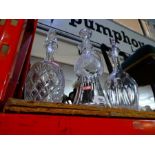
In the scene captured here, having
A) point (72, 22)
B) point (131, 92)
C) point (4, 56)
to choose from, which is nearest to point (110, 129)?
point (4, 56)

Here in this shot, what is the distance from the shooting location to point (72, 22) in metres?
1.12

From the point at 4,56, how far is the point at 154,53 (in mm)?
574

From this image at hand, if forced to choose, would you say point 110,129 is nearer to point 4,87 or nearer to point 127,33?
point 4,87

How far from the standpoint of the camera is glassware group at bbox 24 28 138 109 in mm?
488

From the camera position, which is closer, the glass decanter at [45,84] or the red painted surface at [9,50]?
the red painted surface at [9,50]

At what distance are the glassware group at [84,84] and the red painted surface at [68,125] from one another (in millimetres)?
177

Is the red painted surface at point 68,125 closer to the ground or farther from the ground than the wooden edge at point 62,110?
closer to the ground

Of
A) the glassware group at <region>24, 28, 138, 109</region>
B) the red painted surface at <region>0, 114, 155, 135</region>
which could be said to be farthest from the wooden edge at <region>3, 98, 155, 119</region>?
the glassware group at <region>24, 28, 138, 109</region>

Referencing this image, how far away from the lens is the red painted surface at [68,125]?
222 mm

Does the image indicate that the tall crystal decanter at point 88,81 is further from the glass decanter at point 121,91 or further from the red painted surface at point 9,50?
the red painted surface at point 9,50

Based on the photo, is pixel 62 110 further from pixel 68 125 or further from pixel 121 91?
pixel 121 91

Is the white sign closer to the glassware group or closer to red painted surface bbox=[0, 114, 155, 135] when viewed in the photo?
the glassware group

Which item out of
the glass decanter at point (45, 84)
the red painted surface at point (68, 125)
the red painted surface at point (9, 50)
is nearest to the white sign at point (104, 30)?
the glass decanter at point (45, 84)
